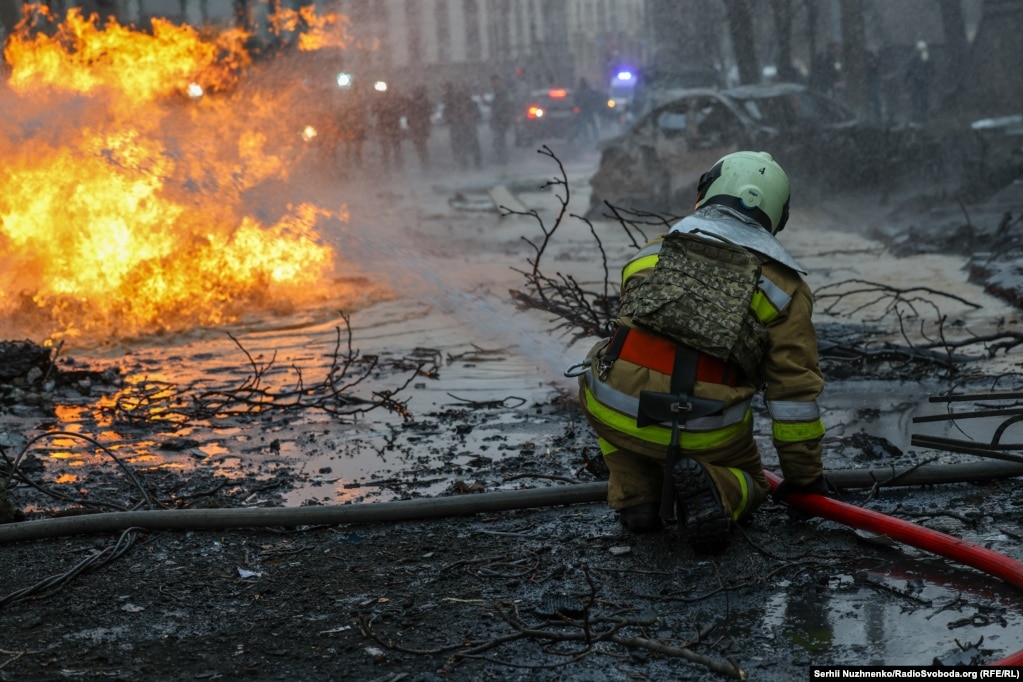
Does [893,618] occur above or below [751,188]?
below

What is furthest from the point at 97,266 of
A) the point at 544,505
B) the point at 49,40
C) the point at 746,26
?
the point at 746,26

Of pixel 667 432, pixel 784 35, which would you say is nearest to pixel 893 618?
pixel 667 432

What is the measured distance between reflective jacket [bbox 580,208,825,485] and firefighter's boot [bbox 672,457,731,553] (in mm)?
108

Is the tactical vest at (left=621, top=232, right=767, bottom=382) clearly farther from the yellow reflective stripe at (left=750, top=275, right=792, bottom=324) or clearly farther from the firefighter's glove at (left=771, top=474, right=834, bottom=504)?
the firefighter's glove at (left=771, top=474, right=834, bottom=504)

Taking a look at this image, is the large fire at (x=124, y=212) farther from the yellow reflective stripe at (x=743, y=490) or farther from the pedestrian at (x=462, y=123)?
the pedestrian at (x=462, y=123)

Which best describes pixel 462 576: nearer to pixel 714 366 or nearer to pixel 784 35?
pixel 714 366

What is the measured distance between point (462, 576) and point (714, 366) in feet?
3.54

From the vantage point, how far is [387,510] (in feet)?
14.2

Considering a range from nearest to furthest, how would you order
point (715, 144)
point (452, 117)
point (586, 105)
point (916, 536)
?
point (916, 536), point (715, 144), point (452, 117), point (586, 105)

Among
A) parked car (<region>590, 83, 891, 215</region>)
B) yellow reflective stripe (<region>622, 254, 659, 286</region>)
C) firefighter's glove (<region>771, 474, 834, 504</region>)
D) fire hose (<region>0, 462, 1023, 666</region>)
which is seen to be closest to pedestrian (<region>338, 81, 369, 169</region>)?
parked car (<region>590, 83, 891, 215</region>)

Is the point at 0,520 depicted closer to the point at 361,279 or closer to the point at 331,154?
the point at 361,279

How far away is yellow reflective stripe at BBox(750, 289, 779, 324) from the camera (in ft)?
12.5

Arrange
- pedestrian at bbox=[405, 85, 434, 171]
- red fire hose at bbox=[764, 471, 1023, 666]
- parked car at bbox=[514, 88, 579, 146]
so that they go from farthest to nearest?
parked car at bbox=[514, 88, 579, 146] < pedestrian at bbox=[405, 85, 434, 171] < red fire hose at bbox=[764, 471, 1023, 666]

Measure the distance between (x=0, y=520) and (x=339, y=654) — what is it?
6.14 feet
